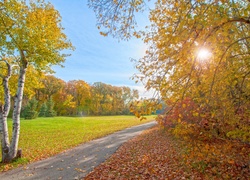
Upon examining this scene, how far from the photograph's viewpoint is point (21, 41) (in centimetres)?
831

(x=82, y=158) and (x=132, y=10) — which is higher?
(x=132, y=10)

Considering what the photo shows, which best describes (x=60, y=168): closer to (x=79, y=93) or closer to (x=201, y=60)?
(x=201, y=60)

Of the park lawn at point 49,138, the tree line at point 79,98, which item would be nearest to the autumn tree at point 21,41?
the park lawn at point 49,138

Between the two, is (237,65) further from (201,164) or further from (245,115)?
(201,164)

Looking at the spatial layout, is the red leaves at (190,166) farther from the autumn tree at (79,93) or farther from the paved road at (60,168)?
the autumn tree at (79,93)

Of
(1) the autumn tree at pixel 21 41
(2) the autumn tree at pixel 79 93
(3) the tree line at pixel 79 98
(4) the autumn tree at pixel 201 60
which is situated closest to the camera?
(4) the autumn tree at pixel 201 60

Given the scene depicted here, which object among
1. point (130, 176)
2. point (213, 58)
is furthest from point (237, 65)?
point (130, 176)

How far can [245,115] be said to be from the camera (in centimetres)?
465

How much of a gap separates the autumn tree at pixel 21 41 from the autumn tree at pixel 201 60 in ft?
19.4

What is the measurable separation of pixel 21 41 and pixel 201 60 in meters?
8.06

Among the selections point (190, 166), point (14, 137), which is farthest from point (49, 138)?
point (190, 166)

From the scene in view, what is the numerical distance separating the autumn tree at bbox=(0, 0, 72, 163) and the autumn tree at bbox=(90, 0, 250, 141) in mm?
5919

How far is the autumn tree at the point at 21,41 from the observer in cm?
802

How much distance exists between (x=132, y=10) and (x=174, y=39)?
4.56 ft
